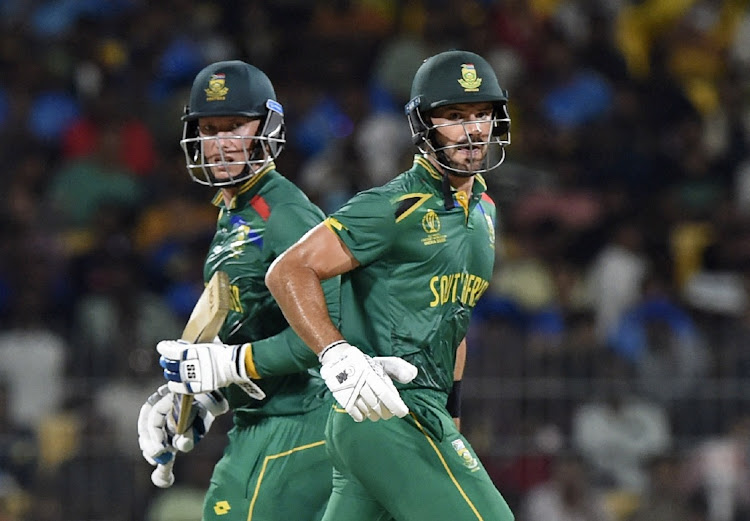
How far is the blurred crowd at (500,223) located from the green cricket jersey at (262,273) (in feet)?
11.2

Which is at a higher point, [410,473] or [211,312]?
[211,312]

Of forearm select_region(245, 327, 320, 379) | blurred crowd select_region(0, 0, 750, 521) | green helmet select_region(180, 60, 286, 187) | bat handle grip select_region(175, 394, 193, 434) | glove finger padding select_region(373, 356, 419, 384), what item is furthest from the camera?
blurred crowd select_region(0, 0, 750, 521)

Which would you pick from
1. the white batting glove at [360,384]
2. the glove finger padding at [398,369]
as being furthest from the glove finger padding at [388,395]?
the glove finger padding at [398,369]

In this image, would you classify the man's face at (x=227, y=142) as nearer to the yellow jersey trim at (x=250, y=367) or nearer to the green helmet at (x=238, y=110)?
the green helmet at (x=238, y=110)

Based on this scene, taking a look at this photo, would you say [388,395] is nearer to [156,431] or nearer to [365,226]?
[365,226]

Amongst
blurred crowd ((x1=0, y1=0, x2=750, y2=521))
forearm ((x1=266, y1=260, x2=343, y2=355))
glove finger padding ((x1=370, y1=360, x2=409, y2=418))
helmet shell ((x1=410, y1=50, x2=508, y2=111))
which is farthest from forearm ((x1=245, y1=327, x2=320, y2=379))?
blurred crowd ((x1=0, y1=0, x2=750, y2=521))

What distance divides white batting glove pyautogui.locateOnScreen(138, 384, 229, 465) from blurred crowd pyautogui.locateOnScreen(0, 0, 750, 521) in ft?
10.3

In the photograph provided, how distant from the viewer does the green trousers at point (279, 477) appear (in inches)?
216

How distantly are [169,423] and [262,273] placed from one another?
28.7 inches

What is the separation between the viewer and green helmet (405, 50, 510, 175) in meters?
5.06

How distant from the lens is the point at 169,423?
19.0 feet

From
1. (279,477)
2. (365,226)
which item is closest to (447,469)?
(365,226)

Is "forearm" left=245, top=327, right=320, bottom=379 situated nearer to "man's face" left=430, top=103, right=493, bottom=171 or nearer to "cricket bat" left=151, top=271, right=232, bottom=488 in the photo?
"cricket bat" left=151, top=271, right=232, bottom=488

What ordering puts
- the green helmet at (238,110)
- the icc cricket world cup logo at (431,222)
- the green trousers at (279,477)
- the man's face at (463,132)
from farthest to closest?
the green helmet at (238,110) → the green trousers at (279,477) → the man's face at (463,132) → the icc cricket world cup logo at (431,222)
